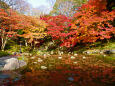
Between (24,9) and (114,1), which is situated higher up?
(24,9)

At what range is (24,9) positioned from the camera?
21656 mm

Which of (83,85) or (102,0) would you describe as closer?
(102,0)

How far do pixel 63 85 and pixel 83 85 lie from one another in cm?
56

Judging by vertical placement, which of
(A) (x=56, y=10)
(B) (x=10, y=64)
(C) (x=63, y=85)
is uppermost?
(A) (x=56, y=10)

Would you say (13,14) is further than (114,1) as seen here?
Yes

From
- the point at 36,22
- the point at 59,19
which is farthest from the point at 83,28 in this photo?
the point at 36,22

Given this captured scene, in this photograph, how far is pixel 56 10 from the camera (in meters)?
21.5

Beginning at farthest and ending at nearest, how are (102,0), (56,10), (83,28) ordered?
(56,10)
(83,28)
(102,0)

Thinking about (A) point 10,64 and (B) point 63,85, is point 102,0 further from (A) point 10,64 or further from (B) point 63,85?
(A) point 10,64

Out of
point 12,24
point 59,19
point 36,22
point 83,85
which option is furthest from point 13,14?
point 83,85

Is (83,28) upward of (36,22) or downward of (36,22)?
downward

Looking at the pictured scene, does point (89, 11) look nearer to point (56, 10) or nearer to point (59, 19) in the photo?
point (59, 19)

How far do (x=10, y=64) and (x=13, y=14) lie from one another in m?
7.84

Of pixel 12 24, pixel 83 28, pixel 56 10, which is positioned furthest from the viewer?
pixel 56 10
